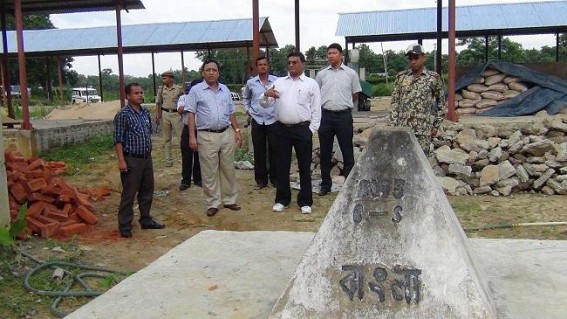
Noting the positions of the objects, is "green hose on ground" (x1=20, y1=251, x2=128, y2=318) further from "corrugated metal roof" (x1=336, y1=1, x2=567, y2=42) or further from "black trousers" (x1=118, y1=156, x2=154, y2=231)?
"corrugated metal roof" (x1=336, y1=1, x2=567, y2=42)

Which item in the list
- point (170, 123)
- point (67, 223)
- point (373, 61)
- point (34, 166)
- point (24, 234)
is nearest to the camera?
point (24, 234)

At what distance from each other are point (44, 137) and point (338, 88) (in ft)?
20.2

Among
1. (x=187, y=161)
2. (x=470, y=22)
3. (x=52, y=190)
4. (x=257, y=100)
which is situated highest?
(x=470, y=22)

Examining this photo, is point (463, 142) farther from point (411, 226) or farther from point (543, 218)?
point (411, 226)

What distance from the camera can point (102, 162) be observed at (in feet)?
32.7

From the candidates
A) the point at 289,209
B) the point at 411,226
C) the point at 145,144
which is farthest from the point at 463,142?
the point at 411,226

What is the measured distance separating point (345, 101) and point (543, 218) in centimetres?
233

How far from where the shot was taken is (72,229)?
5578 millimetres

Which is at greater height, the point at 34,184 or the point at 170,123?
the point at 170,123

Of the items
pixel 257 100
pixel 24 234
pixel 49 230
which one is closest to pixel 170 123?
pixel 257 100

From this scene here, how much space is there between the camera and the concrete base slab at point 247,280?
2.62 metres

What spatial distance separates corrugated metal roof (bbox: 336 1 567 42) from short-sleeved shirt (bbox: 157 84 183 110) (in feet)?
30.5

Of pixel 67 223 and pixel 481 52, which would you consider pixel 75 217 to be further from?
pixel 481 52

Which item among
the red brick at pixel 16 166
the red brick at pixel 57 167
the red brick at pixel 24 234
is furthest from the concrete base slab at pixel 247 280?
the red brick at pixel 57 167
